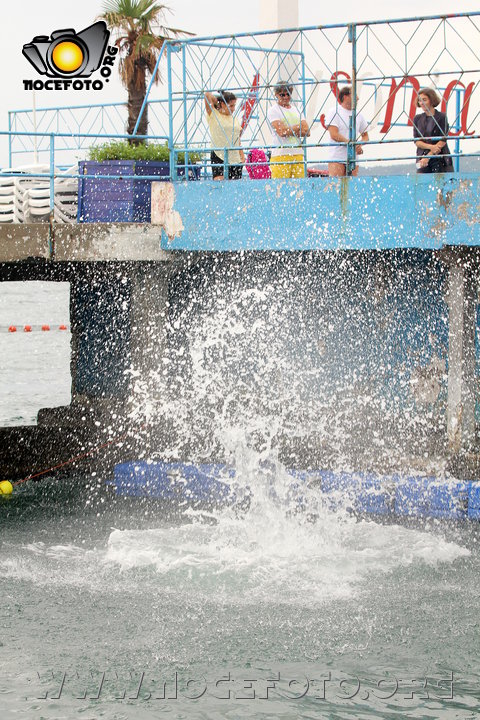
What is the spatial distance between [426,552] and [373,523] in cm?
113

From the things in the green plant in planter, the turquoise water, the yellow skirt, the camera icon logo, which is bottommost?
the turquoise water

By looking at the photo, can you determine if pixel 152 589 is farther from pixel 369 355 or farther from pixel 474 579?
pixel 369 355

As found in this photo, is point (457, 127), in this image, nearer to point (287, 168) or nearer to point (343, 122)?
point (343, 122)

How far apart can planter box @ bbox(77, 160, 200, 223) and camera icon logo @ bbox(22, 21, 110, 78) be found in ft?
18.4

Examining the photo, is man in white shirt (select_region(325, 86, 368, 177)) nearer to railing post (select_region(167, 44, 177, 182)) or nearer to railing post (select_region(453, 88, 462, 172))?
railing post (select_region(453, 88, 462, 172))

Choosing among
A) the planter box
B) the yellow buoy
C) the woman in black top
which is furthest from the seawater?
the woman in black top

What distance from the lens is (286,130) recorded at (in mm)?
11719

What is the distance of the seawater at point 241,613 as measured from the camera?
733 cm

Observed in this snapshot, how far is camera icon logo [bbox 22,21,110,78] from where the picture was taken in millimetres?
18094

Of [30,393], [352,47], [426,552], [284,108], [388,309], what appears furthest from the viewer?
[30,393]

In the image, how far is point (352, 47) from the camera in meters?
11.0

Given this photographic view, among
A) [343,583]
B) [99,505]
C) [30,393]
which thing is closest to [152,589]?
[343,583]

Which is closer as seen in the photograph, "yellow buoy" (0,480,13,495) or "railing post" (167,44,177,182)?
"railing post" (167,44,177,182)

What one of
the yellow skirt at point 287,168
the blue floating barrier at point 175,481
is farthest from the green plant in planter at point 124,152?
the blue floating barrier at point 175,481
